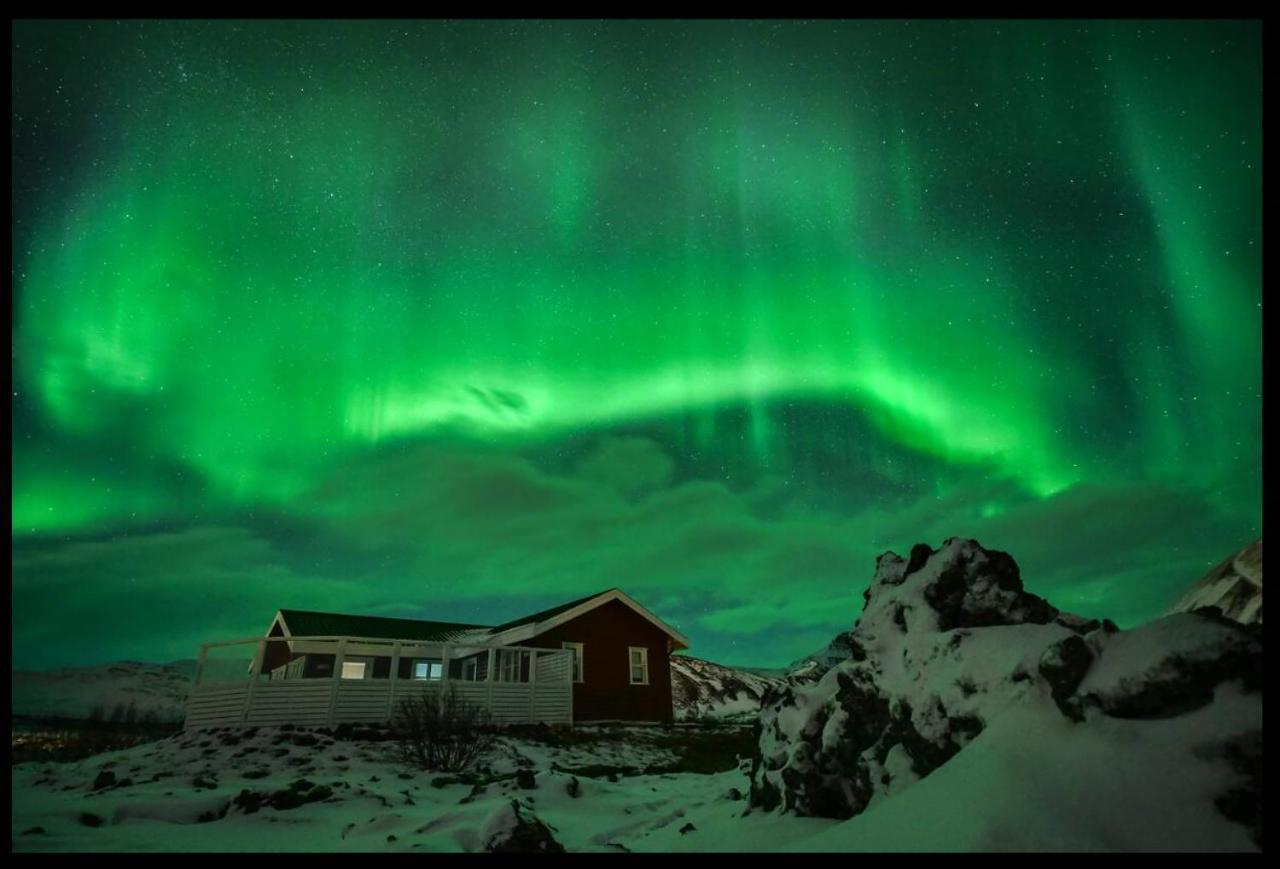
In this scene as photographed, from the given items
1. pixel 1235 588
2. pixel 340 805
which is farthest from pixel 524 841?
pixel 1235 588

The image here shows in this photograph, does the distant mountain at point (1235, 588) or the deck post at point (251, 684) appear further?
the deck post at point (251, 684)

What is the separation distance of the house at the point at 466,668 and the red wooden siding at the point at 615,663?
1.8 inches

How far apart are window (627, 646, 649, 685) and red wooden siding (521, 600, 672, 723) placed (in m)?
0.19

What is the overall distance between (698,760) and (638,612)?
13277 mm

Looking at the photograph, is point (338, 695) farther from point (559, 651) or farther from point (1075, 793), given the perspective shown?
point (1075, 793)

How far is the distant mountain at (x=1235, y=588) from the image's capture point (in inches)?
170

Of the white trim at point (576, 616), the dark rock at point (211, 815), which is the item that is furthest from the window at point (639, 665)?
the dark rock at point (211, 815)

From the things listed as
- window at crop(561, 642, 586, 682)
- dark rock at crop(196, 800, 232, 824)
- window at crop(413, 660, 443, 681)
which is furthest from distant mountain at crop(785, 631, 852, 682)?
window at crop(413, 660, 443, 681)

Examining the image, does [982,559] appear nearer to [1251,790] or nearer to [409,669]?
[1251,790]

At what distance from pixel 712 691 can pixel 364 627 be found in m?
40.2

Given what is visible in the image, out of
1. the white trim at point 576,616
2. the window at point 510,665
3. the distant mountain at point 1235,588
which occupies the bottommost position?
the distant mountain at point 1235,588

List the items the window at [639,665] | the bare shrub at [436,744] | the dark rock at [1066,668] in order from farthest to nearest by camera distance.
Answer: the window at [639,665] → the bare shrub at [436,744] → the dark rock at [1066,668]

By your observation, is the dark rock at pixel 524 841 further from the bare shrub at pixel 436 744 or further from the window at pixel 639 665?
the window at pixel 639 665

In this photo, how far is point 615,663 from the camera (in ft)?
92.3
